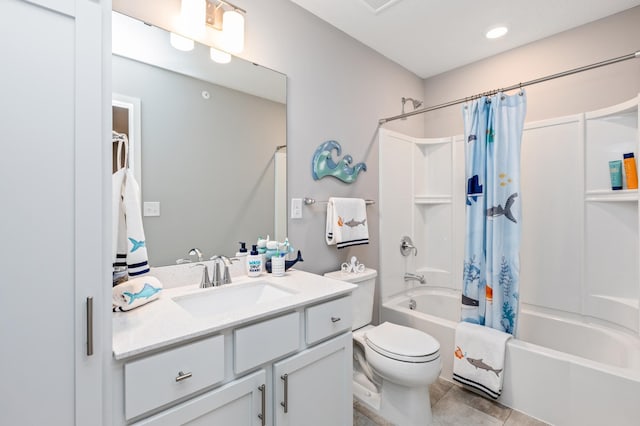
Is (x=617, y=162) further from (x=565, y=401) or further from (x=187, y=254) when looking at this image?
(x=187, y=254)

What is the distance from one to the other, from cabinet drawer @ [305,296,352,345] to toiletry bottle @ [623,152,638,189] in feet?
6.26

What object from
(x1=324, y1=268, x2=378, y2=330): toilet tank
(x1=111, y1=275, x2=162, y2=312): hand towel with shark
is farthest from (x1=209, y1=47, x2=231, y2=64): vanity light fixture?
(x1=324, y1=268, x2=378, y2=330): toilet tank

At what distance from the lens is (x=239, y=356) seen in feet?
3.34

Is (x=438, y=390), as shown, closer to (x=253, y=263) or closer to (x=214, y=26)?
(x=253, y=263)

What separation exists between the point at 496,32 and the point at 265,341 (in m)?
→ 2.57

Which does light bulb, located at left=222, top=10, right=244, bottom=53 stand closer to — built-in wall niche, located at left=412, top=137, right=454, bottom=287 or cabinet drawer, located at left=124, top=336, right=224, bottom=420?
cabinet drawer, located at left=124, top=336, right=224, bottom=420

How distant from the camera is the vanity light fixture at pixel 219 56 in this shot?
152 centimetres

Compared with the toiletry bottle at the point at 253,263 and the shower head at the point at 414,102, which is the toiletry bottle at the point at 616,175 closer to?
the shower head at the point at 414,102

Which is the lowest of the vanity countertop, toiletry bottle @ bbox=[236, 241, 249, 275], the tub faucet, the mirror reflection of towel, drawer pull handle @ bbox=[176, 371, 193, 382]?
the tub faucet

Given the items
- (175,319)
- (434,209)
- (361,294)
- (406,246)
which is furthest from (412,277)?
(175,319)

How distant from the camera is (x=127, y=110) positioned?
1273 mm

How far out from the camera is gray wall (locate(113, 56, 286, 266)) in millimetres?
1341

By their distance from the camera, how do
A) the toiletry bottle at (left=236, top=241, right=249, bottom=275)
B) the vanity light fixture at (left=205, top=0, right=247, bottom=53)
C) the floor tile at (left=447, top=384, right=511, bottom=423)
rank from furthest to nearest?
the floor tile at (left=447, top=384, right=511, bottom=423) < the toiletry bottle at (left=236, top=241, right=249, bottom=275) < the vanity light fixture at (left=205, top=0, right=247, bottom=53)

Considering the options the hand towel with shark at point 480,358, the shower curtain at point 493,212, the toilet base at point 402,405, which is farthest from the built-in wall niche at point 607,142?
the toilet base at point 402,405
